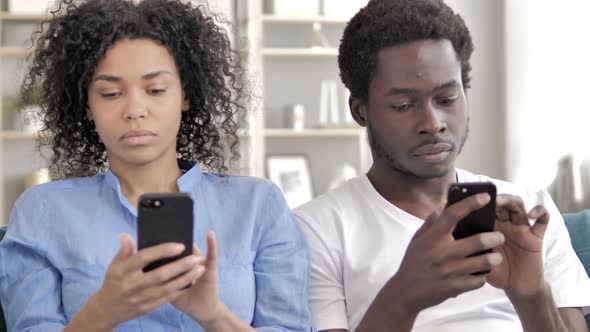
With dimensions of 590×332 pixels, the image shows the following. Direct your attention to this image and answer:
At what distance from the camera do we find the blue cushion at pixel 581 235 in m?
1.83

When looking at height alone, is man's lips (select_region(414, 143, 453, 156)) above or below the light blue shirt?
above

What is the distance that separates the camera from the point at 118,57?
4.97 feet

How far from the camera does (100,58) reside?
152 centimetres

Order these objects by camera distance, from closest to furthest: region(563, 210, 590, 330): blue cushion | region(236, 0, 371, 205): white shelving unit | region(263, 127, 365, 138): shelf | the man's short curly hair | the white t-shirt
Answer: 1. the white t-shirt
2. the man's short curly hair
3. region(563, 210, 590, 330): blue cushion
4. region(263, 127, 365, 138): shelf
5. region(236, 0, 371, 205): white shelving unit

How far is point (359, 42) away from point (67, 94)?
1.85 ft

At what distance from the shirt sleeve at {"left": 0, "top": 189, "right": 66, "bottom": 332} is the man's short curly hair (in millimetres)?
658

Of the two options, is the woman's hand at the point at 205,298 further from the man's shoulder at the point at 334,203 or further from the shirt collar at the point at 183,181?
the man's shoulder at the point at 334,203

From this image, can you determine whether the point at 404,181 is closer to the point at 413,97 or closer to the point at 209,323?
the point at 413,97

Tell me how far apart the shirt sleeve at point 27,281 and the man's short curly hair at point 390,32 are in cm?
66

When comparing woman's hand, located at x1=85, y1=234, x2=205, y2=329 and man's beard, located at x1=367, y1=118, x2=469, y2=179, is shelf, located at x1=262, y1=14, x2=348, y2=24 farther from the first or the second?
woman's hand, located at x1=85, y1=234, x2=205, y2=329

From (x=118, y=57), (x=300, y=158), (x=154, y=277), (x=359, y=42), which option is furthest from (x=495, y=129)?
(x=154, y=277)

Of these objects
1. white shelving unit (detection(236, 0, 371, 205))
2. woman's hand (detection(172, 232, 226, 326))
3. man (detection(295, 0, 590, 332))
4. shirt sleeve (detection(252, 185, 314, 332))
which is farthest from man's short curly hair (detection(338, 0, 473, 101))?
white shelving unit (detection(236, 0, 371, 205))

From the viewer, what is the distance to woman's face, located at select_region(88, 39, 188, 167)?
147 cm

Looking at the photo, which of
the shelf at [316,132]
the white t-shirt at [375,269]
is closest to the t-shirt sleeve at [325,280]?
the white t-shirt at [375,269]
